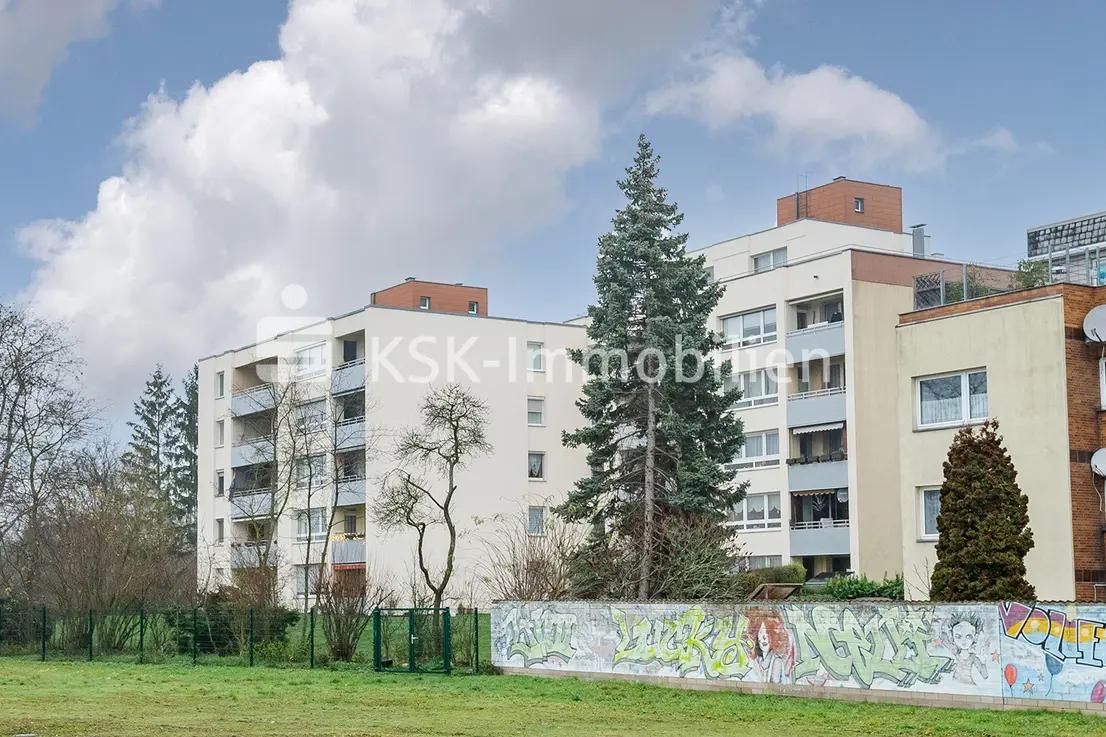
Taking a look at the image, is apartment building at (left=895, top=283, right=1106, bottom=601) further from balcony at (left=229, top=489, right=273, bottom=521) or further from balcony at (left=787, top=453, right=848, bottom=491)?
balcony at (left=229, top=489, right=273, bottom=521)

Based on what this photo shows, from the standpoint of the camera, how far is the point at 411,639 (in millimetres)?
34438

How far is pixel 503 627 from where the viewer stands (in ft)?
112

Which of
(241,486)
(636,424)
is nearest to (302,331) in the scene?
(241,486)

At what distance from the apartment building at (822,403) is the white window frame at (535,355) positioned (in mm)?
11880

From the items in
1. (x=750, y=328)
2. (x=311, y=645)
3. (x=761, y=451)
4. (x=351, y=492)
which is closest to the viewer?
(x=311, y=645)

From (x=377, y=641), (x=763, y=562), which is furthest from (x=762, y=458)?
(x=377, y=641)

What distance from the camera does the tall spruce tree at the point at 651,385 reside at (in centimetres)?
4081

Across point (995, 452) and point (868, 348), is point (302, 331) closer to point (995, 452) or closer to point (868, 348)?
point (868, 348)

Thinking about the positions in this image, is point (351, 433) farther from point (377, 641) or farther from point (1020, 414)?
point (1020, 414)

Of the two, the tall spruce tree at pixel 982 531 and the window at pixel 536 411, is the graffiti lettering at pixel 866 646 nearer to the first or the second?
the tall spruce tree at pixel 982 531

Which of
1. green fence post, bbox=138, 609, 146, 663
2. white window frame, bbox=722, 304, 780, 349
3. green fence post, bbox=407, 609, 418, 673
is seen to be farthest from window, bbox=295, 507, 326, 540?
green fence post, bbox=407, 609, 418, 673

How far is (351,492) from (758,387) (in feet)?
66.9

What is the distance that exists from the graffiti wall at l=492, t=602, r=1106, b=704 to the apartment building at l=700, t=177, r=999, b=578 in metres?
25.0

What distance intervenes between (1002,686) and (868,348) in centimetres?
3386
